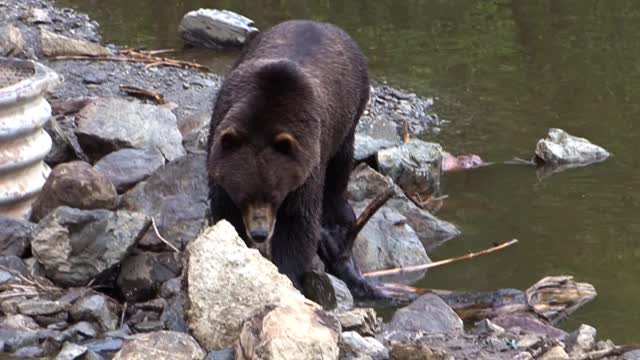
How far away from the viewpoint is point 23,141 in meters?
7.93

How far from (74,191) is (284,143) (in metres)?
1.29

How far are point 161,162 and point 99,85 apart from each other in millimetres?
3090

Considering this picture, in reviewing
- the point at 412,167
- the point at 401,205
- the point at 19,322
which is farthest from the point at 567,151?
the point at 19,322

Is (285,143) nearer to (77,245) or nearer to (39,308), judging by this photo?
(77,245)

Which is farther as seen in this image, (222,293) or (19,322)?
(19,322)

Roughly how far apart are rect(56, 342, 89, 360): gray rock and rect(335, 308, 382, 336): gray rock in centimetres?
116

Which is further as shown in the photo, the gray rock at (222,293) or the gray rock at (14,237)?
the gray rock at (14,237)

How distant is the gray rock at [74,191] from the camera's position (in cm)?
752

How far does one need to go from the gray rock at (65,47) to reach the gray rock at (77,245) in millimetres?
5570

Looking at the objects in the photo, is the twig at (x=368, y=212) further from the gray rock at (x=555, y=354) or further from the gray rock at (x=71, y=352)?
the gray rock at (x=71, y=352)

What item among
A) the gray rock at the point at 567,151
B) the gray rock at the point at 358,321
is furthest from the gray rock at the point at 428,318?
the gray rock at the point at 567,151

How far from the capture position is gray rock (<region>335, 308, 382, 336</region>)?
657cm

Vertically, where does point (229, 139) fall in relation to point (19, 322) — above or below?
above

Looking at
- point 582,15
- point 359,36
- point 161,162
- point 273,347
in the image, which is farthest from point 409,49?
point 273,347
